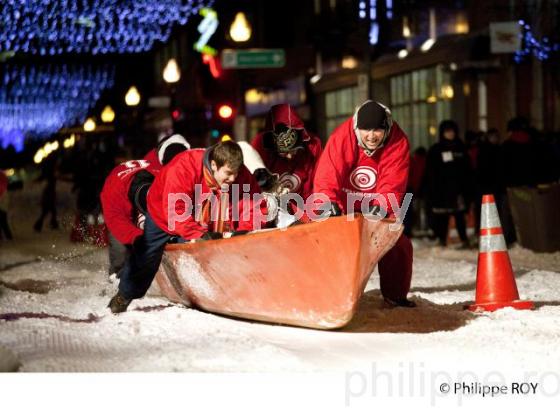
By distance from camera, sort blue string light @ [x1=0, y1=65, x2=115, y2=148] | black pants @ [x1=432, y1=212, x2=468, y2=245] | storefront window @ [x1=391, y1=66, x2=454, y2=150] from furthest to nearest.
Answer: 1. blue string light @ [x1=0, y1=65, x2=115, y2=148]
2. storefront window @ [x1=391, y1=66, x2=454, y2=150]
3. black pants @ [x1=432, y1=212, x2=468, y2=245]

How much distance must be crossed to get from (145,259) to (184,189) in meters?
0.75

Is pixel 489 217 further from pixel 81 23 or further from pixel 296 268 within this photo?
pixel 81 23

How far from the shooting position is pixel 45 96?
4544 centimetres

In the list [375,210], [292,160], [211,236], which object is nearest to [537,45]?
[292,160]

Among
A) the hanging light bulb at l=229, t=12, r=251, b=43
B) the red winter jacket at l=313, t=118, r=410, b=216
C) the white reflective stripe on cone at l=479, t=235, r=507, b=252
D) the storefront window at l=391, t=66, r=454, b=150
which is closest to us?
the red winter jacket at l=313, t=118, r=410, b=216

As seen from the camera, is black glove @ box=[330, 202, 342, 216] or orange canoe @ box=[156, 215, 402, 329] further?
black glove @ box=[330, 202, 342, 216]

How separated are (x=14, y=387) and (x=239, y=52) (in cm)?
1433

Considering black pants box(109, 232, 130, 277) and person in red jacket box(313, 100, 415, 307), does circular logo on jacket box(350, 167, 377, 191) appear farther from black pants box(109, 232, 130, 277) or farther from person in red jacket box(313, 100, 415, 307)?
black pants box(109, 232, 130, 277)

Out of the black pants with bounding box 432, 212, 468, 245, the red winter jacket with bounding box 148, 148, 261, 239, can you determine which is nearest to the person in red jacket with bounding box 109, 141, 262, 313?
the red winter jacket with bounding box 148, 148, 261, 239

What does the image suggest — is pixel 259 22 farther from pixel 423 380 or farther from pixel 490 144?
pixel 423 380

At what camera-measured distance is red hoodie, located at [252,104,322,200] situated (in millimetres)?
8930

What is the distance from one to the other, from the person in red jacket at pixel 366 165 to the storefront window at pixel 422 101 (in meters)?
16.5

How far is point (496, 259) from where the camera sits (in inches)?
323

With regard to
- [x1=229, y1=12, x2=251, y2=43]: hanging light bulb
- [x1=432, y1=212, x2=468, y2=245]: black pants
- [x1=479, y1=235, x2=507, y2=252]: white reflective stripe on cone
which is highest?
[x1=229, y1=12, x2=251, y2=43]: hanging light bulb
